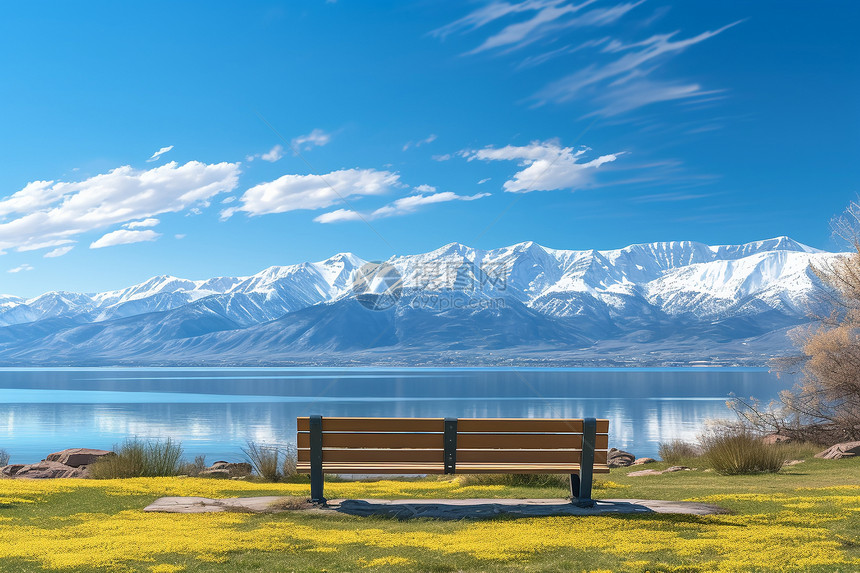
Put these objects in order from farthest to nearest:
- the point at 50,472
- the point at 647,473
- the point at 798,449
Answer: the point at 798,449 → the point at 647,473 → the point at 50,472

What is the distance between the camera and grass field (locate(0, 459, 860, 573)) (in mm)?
5616

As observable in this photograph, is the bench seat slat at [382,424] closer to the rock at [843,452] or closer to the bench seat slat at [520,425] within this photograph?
the bench seat slat at [520,425]

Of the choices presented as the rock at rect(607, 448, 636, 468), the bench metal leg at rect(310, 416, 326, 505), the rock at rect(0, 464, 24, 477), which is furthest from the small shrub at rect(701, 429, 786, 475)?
the rock at rect(0, 464, 24, 477)

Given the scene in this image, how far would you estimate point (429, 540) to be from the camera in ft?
21.2

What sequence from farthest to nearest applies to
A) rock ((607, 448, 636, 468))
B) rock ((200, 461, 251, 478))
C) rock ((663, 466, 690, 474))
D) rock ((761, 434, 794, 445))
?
1. rock ((761, 434, 794, 445))
2. rock ((607, 448, 636, 468))
3. rock ((663, 466, 690, 474))
4. rock ((200, 461, 251, 478))

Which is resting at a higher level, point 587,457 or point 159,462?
point 587,457

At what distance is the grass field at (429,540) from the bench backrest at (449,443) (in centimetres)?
75

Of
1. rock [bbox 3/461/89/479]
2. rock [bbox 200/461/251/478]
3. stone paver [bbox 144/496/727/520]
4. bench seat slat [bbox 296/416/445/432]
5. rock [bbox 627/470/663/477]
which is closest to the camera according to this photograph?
stone paver [bbox 144/496/727/520]

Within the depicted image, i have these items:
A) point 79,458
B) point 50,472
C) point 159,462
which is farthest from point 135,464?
point 79,458

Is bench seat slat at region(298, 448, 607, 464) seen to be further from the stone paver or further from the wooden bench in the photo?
the stone paver

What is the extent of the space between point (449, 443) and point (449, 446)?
33 millimetres

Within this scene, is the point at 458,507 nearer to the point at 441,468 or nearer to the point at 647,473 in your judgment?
the point at 441,468

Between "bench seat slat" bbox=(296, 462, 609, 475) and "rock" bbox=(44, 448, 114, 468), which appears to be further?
"rock" bbox=(44, 448, 114, 468)

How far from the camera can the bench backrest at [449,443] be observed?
7891mm
